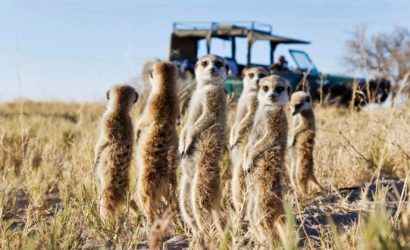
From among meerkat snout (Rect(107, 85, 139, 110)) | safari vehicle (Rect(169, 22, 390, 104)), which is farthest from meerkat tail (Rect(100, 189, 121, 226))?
safari vehicle (Rect(169, 22, 390, 104))

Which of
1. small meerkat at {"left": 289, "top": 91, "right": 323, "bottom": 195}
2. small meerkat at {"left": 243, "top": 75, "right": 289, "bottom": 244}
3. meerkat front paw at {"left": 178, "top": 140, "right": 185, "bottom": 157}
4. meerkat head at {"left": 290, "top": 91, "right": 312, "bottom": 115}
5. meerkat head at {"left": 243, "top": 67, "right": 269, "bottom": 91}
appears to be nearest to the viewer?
small meerkat at {"left": 243, "top": 75, "right": 289, "bottom": 244}

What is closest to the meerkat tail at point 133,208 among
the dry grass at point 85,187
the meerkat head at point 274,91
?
the dry grass at point 85,187

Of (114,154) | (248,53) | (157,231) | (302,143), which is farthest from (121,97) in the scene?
(248,53)

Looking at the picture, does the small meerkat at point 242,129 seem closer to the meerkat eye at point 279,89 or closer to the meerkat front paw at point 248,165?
the meerkat front paw at point 248,165

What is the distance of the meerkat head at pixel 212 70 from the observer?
3.80m

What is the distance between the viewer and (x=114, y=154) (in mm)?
3803

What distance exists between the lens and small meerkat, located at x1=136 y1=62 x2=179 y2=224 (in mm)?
3557

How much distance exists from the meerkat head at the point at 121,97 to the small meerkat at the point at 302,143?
4.34 feet

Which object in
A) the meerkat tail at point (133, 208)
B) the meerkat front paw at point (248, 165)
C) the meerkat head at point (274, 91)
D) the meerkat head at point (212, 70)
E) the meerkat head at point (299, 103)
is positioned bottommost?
the meerkat tail at point (133, 208)

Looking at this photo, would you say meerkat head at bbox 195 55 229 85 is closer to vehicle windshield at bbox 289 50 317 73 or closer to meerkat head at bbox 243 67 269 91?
meerkat head at bbox 243 67 269 91

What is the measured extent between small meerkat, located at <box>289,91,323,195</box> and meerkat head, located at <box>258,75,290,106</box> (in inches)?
44.3

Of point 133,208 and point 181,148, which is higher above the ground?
point 181,148

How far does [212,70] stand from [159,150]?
61cm

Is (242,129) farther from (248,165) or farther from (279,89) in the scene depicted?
(248,165)
